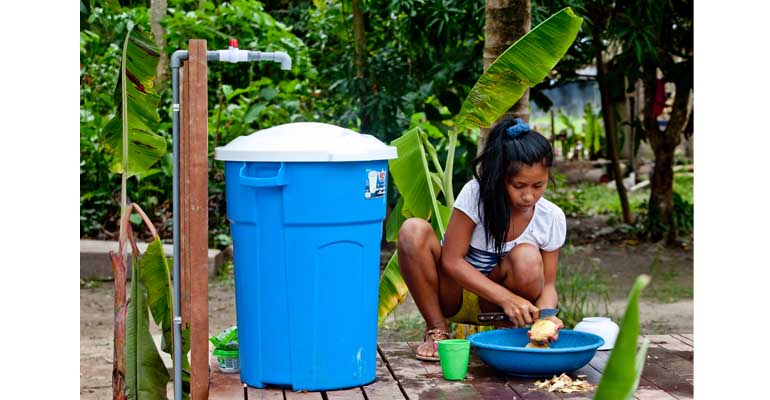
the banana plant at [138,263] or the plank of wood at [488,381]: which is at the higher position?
the banana plant at [138,263]

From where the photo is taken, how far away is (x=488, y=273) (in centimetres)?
357

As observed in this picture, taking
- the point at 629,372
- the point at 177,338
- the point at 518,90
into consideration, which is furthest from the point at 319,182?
the point at 629,372

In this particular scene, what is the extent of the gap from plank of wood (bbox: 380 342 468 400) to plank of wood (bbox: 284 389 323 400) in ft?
0.97

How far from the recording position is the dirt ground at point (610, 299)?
5359 mm

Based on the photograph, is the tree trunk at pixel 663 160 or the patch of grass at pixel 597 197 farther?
the patch of grass at pixel 597 197

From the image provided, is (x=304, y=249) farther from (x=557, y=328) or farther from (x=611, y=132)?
(x=611, y=132)

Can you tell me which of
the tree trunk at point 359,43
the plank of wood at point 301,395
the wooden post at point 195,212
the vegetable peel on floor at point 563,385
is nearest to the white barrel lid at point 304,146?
the wooden post at point 195,212

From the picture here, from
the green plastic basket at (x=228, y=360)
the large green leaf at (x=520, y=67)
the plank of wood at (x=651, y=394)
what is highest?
the large green leaf at (x=520, y=67)

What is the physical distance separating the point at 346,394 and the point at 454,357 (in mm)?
392

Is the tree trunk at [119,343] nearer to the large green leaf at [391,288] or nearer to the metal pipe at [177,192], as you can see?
the metal pipe at [177,192]

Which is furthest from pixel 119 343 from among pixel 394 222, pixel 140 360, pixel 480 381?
pixel 394 222

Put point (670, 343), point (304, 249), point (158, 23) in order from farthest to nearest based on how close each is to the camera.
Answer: point (158, 23) → point (670, 343) → point (304, 249)

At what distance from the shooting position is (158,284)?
10.5 ft

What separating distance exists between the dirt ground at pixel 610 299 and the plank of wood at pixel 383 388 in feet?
6.09
